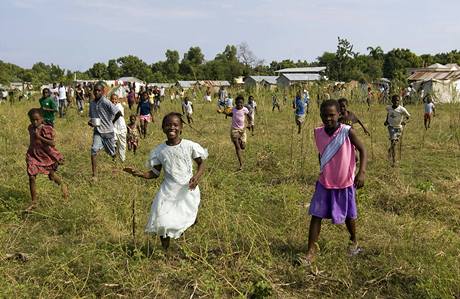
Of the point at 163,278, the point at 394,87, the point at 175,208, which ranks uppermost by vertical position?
the point at 394,87

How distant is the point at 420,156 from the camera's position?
29.1ft

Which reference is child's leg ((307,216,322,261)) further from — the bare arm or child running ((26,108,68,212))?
child running ((26,108,68,212))

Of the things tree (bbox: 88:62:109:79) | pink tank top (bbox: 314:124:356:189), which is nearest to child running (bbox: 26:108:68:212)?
pink tank top (bbox: 314:124:356:189)

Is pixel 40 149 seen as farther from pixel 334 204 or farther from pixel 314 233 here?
pixel 334 204

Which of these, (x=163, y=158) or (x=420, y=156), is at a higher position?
(x=163, y=158)

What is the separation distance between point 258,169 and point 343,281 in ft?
13.1

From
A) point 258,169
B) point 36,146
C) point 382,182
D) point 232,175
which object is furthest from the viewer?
point 258,169

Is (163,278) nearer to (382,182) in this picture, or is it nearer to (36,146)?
(36,146)

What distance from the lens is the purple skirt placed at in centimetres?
360

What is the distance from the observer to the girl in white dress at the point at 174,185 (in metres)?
3.52

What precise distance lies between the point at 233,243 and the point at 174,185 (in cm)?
72

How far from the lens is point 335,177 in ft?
11.9

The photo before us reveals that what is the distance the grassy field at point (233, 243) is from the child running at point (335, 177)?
0.32 metres

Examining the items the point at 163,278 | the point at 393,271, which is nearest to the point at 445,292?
the point at 393,271
